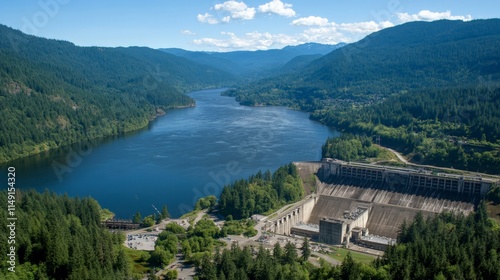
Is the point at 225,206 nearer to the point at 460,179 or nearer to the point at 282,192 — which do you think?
the point at 282,192

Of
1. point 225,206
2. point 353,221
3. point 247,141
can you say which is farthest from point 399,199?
point 247,141

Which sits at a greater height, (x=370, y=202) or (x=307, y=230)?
(x=370, y=202)

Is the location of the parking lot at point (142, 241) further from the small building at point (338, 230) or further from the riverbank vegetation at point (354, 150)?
the riverbank vegetation at point (354, 150)

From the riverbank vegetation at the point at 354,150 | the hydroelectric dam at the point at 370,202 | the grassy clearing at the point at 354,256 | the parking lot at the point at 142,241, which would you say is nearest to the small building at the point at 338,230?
the hydroelectric dam at the point at 370,202

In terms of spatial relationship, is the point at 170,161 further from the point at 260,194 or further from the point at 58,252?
the point at 58,252

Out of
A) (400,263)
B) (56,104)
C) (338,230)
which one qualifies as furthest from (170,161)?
(400,263)

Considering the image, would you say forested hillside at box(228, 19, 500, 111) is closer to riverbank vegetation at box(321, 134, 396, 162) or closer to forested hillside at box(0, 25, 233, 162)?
forested hillside at box(0, 25, 233, 162)

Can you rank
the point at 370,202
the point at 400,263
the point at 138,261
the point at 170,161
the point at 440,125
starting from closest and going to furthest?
the point at 400,263 < the point at 138,261 < the point at 370,202 < the point at 170,161 < the point at 440,125
